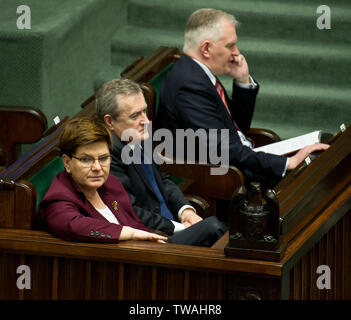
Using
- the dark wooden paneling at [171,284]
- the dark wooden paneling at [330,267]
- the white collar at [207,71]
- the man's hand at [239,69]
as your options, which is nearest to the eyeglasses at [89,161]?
the dark wooden paneling at [171,284]

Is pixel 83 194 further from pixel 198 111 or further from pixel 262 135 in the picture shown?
pixel 262 135

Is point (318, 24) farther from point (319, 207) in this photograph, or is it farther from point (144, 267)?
point (144, 267)

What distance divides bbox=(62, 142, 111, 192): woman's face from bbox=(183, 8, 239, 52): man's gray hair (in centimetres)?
146

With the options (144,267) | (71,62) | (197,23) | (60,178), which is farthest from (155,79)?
(144,267)

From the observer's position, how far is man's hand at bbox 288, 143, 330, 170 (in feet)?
15.4

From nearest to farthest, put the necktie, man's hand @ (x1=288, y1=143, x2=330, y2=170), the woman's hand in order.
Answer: the woman's hand
man's hand @ (x1=288, y1=143, x2=330, y2=170)
the necktie

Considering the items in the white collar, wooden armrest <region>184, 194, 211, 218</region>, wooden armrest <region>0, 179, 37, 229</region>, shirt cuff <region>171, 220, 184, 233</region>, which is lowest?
wooden armrest <region>0, 179, 37, 229</region>

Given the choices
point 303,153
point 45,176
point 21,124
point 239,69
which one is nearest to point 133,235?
point 45,176

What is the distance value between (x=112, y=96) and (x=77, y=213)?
750 mm

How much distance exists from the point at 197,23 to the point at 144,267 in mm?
1888

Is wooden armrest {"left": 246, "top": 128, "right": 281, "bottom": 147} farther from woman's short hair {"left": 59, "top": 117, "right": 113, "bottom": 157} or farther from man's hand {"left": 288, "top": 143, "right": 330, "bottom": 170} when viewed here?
woman's short hair {"left": 59, "top": 117, "right": 113, "bottom": 157}

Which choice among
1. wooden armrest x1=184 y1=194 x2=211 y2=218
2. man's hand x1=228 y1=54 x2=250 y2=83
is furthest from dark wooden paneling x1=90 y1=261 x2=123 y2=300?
man's hand x1=228 y1=54 x2=250 y2=83

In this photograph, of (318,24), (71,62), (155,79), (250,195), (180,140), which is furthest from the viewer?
(318,24)

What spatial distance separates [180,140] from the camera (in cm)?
473
